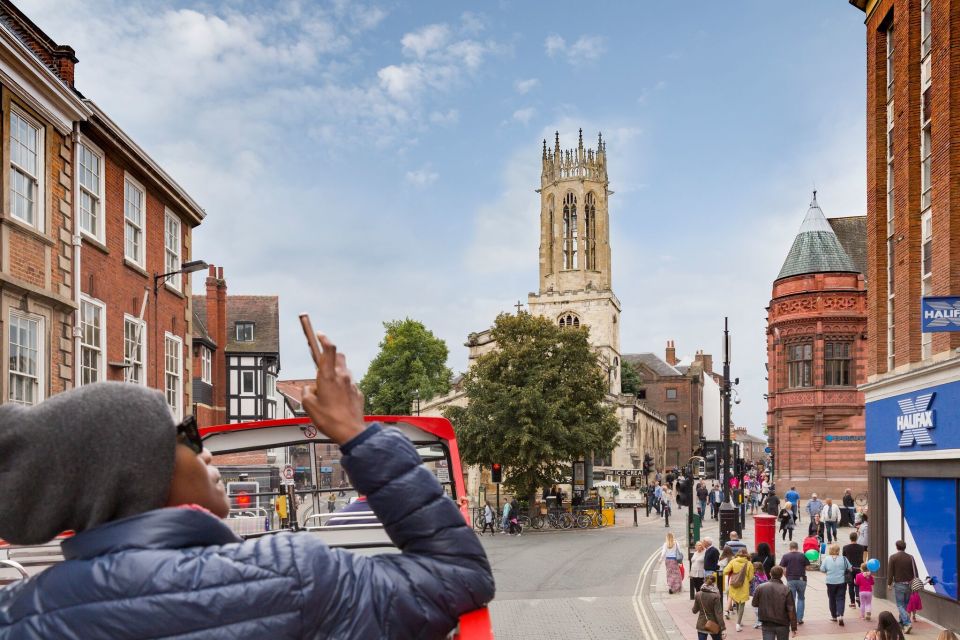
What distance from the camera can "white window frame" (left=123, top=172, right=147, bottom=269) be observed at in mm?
19438

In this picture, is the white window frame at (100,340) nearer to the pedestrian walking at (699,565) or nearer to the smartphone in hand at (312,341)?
the pedestrian walking at (699,565)

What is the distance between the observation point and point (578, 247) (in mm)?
89938

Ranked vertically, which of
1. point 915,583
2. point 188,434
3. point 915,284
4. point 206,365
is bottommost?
point 915,583

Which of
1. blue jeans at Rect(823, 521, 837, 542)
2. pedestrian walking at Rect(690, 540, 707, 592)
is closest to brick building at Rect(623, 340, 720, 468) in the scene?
blue jeans at Rect(823, 521, 837, 542)

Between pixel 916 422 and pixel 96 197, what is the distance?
16.3 m

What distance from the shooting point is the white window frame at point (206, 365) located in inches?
1296

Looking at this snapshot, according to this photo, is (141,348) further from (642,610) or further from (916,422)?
(916,422)

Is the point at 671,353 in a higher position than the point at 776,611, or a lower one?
higher

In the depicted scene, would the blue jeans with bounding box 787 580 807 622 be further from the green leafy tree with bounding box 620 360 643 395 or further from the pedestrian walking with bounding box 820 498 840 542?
the green leafy tree with bounding box 620 360 643 395

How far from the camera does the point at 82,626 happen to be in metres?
1.70

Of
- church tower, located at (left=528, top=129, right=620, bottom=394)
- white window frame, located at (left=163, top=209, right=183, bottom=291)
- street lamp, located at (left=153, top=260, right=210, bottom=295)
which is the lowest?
street lamp, located at (left=153, top=260, right=210, bottom=295)

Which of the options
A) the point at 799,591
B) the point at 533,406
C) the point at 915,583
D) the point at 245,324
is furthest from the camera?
the point at 245,324

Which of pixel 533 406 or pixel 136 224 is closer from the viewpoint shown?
pixel 136 224

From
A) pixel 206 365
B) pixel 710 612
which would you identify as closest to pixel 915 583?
pixel 710 612
